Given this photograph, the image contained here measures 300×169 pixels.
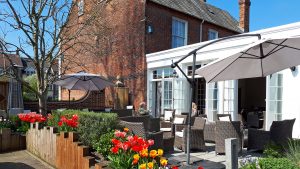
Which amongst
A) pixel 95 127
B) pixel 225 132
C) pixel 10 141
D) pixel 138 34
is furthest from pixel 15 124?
pixel 138 34

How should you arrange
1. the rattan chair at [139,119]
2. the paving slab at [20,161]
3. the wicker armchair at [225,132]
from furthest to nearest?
1. the rattan chair at [139,119]
2. the wicker armchair at [225,132]
3. the paving slab at [20,161]

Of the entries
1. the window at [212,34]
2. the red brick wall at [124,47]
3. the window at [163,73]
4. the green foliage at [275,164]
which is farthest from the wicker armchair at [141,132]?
the window at [212,34]

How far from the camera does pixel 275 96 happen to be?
34.6 ft

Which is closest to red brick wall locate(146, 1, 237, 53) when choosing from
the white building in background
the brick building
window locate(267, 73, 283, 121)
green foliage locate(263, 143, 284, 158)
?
the brick building

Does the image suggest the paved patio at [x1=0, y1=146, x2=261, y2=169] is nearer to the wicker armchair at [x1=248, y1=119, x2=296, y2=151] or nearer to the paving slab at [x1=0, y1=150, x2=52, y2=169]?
the paving slab at [x1=0, y1=150, x2=52, y2=169]

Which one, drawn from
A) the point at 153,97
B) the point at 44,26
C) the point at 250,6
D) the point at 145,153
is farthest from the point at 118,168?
the point at 250,6

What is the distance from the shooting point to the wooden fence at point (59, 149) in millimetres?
5102

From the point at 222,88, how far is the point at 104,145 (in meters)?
8.38

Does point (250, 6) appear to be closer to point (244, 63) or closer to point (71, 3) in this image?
point (71, 3)

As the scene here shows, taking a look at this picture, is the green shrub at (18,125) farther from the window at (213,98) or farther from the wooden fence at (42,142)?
the window at (213,98)

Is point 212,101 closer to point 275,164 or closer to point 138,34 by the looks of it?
point 138,34

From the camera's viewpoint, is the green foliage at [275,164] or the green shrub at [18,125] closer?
the green foliage at [275,164]

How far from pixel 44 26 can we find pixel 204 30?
42.8 feet

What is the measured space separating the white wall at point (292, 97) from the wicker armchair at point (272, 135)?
2.55 m
